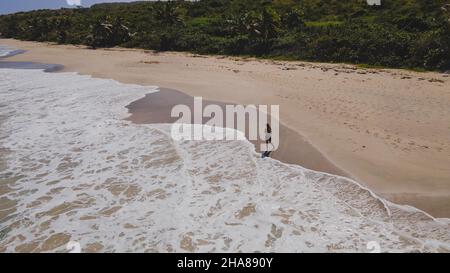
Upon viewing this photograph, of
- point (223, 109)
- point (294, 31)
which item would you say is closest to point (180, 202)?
point (223, 109)

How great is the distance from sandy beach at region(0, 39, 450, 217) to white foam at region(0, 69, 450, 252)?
1.15 meters

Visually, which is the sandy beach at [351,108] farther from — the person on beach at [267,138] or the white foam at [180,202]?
the white foam at [180,202]

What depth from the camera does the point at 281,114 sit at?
16.5 metres

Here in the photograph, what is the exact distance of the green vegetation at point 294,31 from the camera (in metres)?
28.9

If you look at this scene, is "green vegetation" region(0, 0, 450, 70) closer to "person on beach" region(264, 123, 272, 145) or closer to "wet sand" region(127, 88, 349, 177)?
"wet sand" region(127, 88, 349, 177)

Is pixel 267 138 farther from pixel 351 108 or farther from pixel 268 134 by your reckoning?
pixel 351 108

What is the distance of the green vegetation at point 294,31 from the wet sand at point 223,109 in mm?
16809

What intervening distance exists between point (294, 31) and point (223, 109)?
2509cm

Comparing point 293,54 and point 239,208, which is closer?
point 239,208

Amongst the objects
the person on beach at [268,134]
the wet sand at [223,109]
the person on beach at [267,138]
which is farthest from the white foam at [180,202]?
the person on beach at [268,134]

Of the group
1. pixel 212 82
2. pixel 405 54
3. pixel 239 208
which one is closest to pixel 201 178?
pixel 239 208
